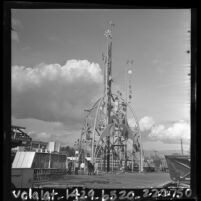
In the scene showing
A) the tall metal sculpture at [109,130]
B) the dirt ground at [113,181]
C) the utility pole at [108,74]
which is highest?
the utility pole at [108,74]

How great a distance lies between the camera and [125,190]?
2.25 metres

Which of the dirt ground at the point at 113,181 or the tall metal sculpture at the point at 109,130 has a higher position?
the tall metal sculpture at the point at 109,130

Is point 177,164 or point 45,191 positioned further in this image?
point 177,164

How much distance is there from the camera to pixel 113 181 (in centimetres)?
230

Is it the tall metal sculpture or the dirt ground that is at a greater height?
the tall metal sculpture

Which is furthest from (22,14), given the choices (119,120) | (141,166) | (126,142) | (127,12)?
(141,166)

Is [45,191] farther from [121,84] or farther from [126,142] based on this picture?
[121,84]

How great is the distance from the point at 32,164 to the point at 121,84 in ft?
2.78

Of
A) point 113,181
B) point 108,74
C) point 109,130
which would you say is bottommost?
point 113,181

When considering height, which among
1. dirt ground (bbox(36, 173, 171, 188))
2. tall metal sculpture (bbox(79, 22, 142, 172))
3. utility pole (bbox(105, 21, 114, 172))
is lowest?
dirt ground (bbox(36, 173, 171, 188))

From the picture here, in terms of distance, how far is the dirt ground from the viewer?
7.37 feet

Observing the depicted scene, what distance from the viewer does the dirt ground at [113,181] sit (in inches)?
88.4

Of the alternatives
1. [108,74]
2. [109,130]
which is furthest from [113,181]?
[108,74]

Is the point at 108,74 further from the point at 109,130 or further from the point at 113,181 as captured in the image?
the point at 113,181
